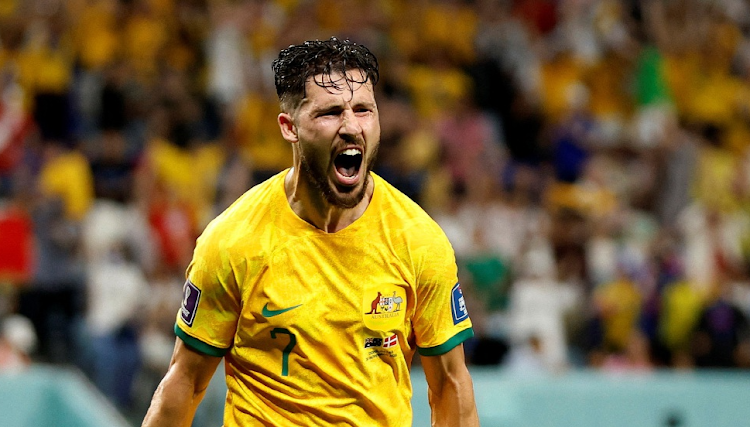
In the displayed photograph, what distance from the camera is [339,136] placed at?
3.22 metres

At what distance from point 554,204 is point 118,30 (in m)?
4.35

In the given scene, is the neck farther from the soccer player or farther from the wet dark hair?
the wet dark hair

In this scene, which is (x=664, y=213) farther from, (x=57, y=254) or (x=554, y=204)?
(x=57, y=254)

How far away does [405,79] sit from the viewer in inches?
431

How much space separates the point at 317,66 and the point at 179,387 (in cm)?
109

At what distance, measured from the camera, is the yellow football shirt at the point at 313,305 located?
335 centimetres

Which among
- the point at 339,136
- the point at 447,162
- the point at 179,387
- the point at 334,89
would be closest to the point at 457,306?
the point at 339,136

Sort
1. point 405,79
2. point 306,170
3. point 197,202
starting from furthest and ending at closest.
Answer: point 405,79 < point 197,202 < point 306,170

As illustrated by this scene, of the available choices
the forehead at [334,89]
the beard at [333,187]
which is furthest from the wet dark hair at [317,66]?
the beard at [333,187]

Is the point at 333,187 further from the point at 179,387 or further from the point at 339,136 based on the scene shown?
the point at 179,387

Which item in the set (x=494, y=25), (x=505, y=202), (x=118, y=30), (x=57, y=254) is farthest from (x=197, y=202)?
(x=494, y=25)

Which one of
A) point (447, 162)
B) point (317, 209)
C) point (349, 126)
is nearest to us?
point (349, 126)

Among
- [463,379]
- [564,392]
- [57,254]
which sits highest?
[463,379]

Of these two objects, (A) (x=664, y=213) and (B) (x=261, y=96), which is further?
(A) (x=664, y=213)
